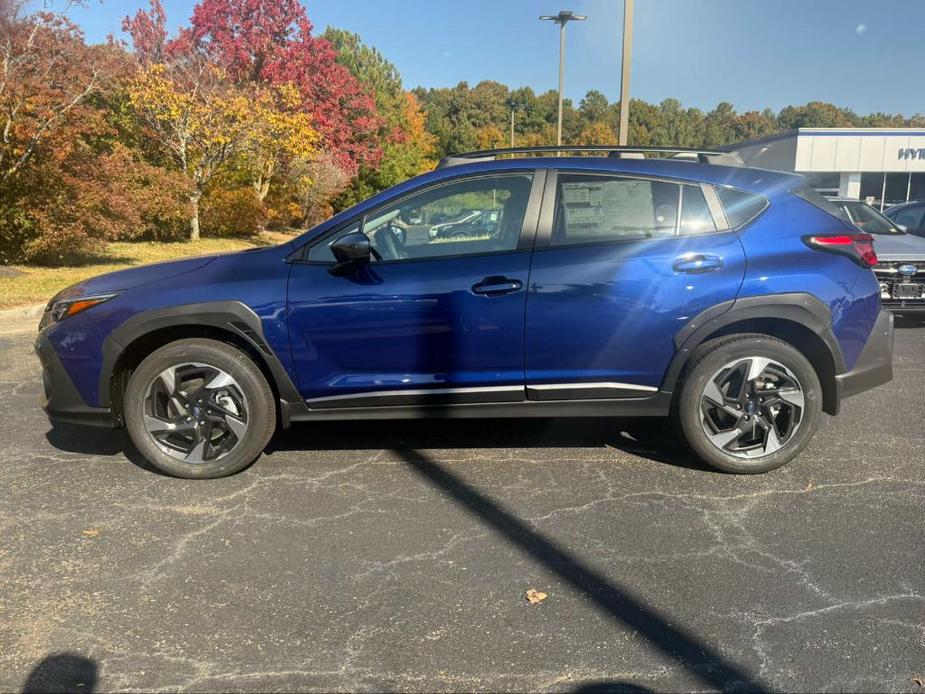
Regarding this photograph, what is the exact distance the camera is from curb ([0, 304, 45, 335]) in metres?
8.80

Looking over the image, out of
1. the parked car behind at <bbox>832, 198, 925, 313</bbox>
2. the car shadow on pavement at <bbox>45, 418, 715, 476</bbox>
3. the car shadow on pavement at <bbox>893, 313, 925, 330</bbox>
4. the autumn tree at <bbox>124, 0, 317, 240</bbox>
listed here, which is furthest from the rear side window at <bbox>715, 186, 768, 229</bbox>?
the autumn tree at <bbox>124, 0, 317, 240</bbox>

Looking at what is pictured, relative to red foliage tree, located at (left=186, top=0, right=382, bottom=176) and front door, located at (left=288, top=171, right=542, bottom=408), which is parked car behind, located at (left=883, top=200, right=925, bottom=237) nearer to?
front door, located at (left=288, top=171, right=542, bottom=408)

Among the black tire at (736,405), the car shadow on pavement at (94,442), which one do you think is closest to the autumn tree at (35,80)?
the car shadow on pavement at (94,442)

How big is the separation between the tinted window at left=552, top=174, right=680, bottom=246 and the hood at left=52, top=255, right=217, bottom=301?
2.12m

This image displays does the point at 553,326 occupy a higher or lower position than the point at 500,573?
higher

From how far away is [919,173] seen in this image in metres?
38.3

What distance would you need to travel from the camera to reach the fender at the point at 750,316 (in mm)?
3906

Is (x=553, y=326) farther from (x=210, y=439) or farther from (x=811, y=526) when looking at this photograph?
(x=210, y=439)

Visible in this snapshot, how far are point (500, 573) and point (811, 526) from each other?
1582 millimetres

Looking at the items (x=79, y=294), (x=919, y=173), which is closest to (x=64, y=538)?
(x=79, y=294)

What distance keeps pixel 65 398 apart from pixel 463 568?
99.8 inches

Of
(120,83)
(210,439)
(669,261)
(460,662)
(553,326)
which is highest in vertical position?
(120,83)

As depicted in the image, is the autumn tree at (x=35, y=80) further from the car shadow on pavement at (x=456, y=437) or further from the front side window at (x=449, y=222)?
the front side window at (x=449, y=222)

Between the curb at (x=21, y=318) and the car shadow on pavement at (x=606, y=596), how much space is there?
7045mm
